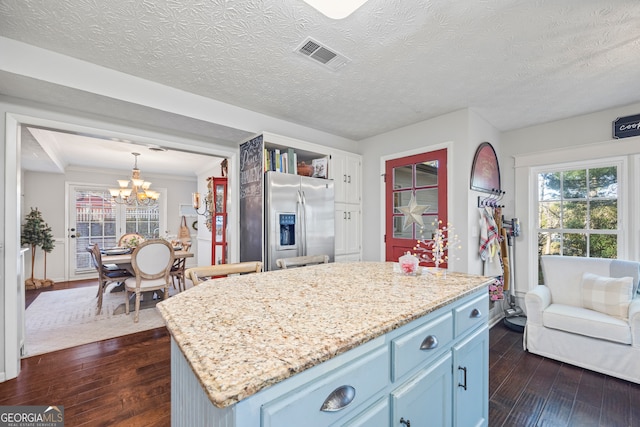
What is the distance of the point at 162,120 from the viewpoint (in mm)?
2695

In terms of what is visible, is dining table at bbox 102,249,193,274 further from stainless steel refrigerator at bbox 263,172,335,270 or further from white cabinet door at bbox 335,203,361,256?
white cabinet door at bbox 335,203,361,256

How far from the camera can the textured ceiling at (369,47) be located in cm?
158

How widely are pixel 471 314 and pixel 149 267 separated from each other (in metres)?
3.83

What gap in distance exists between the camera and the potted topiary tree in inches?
194

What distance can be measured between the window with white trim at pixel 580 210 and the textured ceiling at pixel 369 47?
79cm

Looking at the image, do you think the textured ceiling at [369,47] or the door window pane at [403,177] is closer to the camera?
the textured ceiling at [369,47]

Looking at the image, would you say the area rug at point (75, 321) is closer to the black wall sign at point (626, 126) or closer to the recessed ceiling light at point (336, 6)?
the recessed ceiling light at point (336, 6)

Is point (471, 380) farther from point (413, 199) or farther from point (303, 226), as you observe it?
point (413, 199)

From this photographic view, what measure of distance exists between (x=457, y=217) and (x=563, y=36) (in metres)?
1.72

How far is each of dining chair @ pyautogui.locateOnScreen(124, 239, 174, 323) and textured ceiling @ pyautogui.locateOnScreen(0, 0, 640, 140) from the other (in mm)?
2213

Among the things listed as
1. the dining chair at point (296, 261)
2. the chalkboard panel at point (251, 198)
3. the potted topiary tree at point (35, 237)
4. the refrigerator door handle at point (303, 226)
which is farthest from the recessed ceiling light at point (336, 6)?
the potted topiary tree at point (35, 237)

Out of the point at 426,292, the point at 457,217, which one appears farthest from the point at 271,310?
the point at 457,217

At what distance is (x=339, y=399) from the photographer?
2.62 ft

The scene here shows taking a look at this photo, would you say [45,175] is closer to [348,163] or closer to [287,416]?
[348,163]
